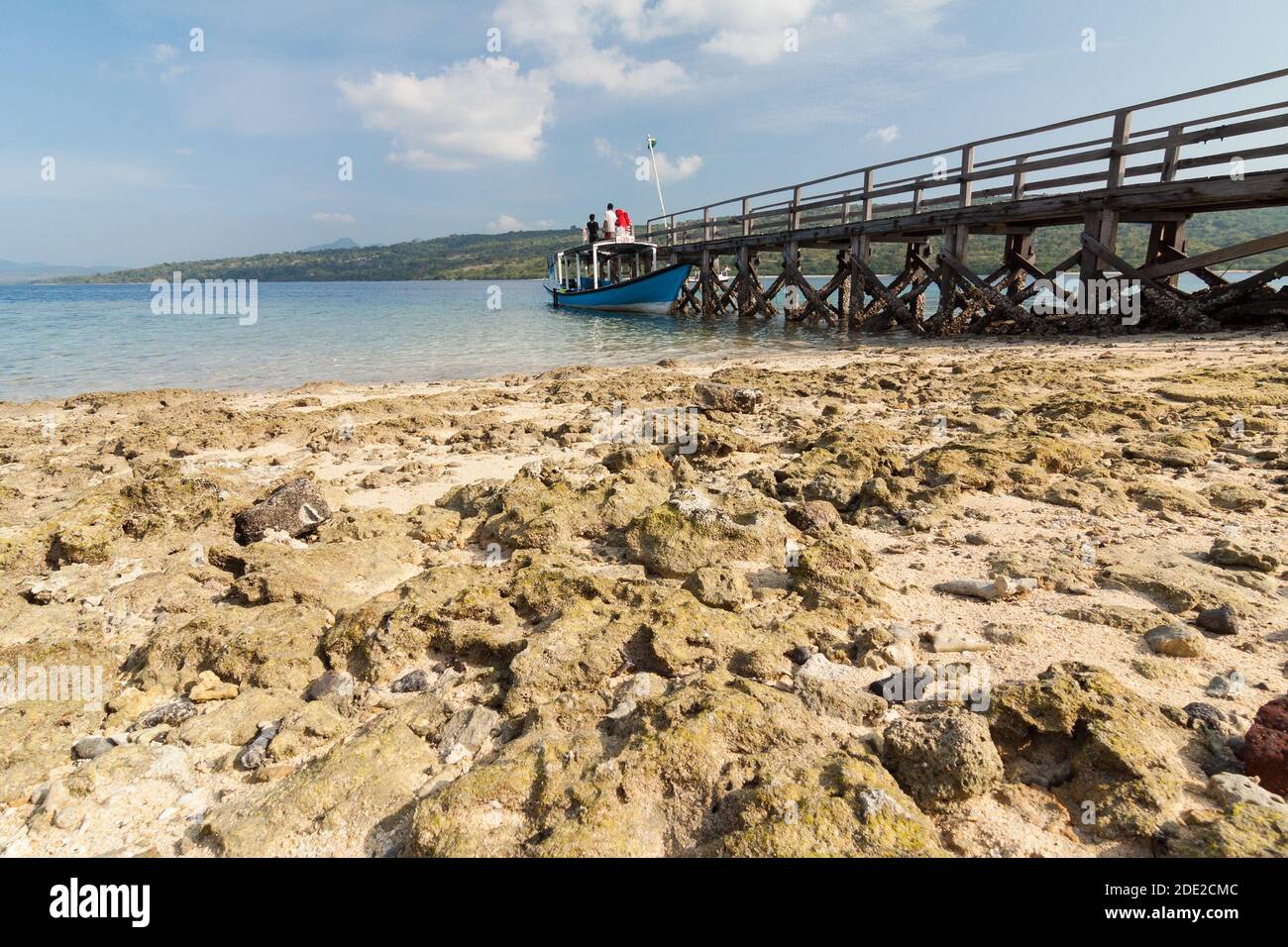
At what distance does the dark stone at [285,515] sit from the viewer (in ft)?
15.5

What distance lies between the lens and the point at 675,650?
315cm

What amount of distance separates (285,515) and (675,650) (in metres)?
3.34

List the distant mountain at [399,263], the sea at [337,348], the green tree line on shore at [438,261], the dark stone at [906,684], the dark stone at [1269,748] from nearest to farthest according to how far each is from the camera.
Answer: the dark stone at [1269,748] → the dark stone at [906,684] → the sea at [337,348] → the green tree line on shore at [438,261] → the distant mountain at [399,263]

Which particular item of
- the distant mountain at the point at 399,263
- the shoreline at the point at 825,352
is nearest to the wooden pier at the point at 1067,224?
the shoreline at the point at 825,352

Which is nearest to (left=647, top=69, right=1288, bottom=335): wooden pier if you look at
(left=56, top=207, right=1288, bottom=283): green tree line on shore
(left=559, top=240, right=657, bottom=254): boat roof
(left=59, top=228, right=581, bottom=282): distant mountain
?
(left=559, top=240, right=657, bottom=254): boat roof

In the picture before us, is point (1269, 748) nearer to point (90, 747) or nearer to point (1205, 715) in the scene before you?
point (1205, 715)

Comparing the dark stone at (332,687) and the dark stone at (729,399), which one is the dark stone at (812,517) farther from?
the dark stone at (729,399)

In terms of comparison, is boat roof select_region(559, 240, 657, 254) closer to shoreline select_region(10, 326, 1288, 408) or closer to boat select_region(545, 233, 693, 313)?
boat select_region(545, 233, 693, 313)

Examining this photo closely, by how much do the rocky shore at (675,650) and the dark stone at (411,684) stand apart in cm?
2

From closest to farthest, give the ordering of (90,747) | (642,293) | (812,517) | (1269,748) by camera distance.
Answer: (1269,748)
(90,747)
(812,517)
(642,293)

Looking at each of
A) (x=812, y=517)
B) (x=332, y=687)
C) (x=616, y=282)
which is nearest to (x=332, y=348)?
(x=616, y=282)

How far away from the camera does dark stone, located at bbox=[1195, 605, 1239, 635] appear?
10.3 feet

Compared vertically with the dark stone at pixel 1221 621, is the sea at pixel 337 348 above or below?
above
